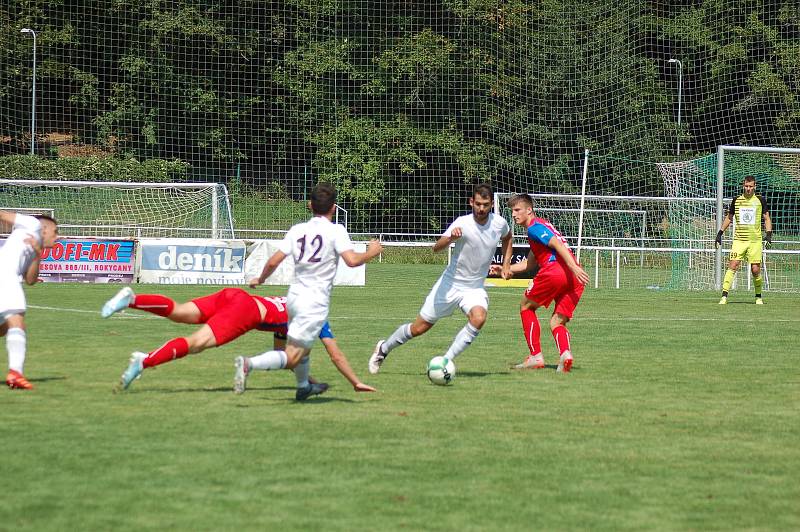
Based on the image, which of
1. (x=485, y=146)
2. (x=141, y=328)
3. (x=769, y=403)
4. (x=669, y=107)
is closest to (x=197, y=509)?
(x=769, y=403)

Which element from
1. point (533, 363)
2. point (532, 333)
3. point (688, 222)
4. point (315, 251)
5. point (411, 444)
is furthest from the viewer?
point (688, 222)

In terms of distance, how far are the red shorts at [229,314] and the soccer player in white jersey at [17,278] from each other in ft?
4.76

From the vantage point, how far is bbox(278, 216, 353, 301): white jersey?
9.14m

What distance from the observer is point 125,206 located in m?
34.4

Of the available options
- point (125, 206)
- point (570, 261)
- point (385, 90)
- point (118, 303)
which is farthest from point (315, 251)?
point (385, 90)

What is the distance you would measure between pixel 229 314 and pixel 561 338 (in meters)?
3.99

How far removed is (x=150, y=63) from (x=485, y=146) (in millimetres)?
12631

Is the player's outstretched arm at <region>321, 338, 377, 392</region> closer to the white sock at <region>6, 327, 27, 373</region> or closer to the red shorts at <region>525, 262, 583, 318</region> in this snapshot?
the white sock at <region>6, 327, 27, 373</region>

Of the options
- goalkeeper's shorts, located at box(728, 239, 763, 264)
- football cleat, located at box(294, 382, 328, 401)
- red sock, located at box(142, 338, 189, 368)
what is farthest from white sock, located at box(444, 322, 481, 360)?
goalkeeper's shorts, located at box(728, 239, 763, 264)

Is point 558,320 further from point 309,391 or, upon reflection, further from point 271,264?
point 271,264

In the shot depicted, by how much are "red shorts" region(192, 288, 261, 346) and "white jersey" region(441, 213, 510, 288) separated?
248 cm

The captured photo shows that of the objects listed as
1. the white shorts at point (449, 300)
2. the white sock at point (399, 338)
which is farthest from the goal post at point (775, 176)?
the white sock at point (399, 338)

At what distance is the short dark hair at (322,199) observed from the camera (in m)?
9.23

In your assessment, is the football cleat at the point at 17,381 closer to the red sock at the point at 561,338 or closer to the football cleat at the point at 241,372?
the football cleat at the point at 241,372
